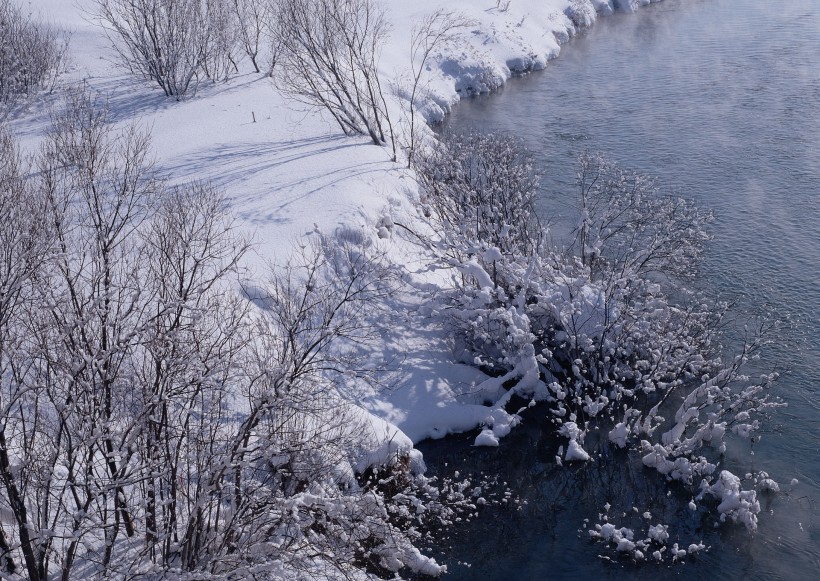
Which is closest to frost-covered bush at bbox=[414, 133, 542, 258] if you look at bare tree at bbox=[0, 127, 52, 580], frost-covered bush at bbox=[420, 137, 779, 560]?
frost-covered bush at bbox=[420, 137, 779, 560]

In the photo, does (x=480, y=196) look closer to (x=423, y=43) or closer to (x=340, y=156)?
(x=340, y=156)

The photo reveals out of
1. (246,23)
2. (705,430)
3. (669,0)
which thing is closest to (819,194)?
(705,430)

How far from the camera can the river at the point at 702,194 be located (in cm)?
1812

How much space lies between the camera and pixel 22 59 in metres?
38.1

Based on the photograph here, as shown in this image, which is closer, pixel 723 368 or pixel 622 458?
pixel 622 458

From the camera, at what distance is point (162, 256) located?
16.7 meters

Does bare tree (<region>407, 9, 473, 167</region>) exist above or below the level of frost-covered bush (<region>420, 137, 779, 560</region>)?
above

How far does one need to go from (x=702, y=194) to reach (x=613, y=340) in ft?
36.9

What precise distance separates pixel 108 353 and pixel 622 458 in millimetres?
14056

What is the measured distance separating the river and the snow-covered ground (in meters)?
1.67

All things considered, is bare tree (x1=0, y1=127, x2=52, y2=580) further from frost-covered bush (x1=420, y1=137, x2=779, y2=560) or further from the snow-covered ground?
frost-covered bush (x1=420, y1=137, x2=779, y2=560)

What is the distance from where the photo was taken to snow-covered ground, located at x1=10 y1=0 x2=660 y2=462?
23781mm

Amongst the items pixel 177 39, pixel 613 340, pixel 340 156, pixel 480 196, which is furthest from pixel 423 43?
pixel 613 340

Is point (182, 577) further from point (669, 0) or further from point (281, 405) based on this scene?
point (669, 0)
